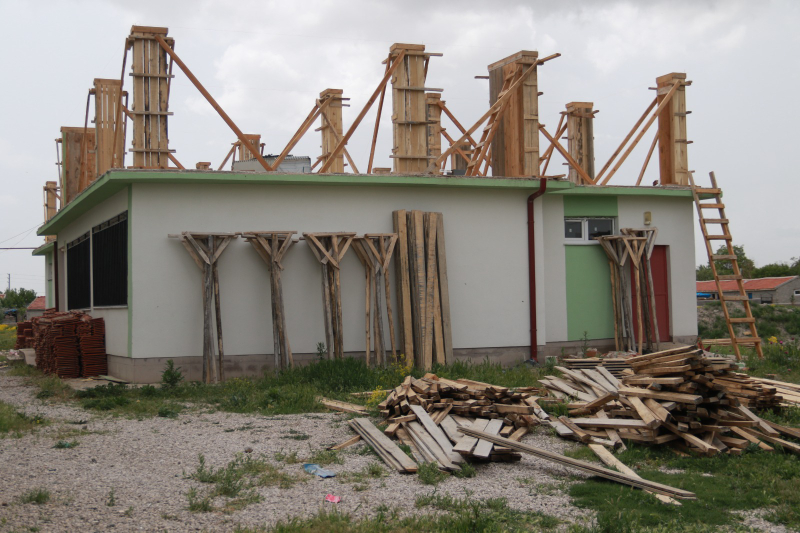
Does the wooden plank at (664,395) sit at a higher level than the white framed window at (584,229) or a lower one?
lower

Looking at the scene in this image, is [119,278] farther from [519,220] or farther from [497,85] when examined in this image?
[497,85]

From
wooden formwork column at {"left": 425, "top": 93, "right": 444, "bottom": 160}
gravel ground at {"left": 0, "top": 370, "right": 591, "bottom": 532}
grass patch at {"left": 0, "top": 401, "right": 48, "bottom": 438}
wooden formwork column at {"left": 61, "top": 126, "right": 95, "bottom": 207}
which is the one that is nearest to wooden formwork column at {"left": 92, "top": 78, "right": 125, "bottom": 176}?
wooden formwork column at {"left": 61, "top": 126, "right": 95, "bottom": 207}

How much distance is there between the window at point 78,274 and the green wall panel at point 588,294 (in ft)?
34.1

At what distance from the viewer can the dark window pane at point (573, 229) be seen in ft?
53.5

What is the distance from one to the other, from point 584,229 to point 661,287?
7.44ft

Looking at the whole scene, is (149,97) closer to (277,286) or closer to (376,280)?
(277,286)

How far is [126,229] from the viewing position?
1370 cm

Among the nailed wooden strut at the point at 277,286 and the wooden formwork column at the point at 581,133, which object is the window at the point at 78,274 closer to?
the nailed wooden strut at the point at 277,286

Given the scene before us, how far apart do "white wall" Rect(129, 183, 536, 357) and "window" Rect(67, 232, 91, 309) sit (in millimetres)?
4740

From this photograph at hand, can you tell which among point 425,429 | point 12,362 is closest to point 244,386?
point 425,429

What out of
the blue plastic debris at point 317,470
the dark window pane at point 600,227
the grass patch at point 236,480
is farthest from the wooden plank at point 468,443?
the dark window pane at point 600,227

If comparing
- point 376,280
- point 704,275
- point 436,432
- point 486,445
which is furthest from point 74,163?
point 704,275

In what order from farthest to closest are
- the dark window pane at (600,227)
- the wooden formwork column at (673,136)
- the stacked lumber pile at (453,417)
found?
the wooden formwork column at (673,136)
the dark window pane at (600,227)
the stacked lumber pile at (453,417)

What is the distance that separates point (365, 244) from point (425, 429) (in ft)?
19.6
